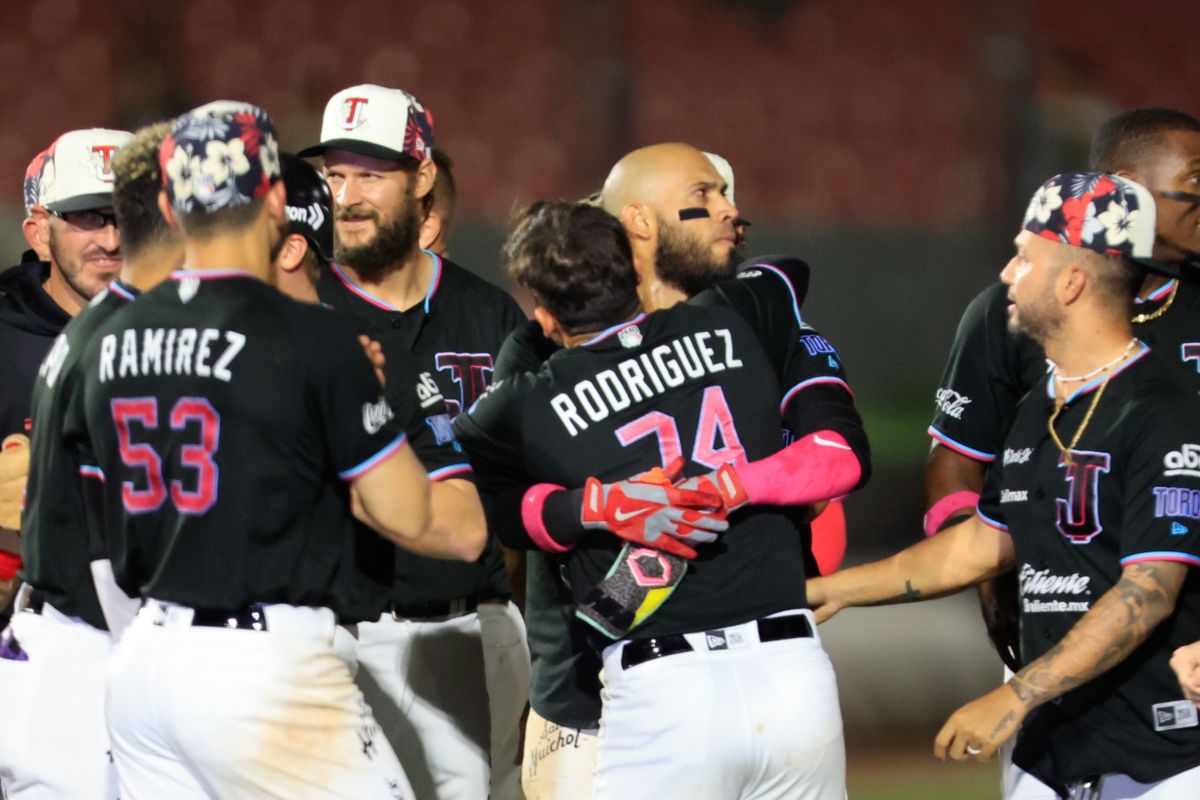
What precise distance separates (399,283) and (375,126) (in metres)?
0.47

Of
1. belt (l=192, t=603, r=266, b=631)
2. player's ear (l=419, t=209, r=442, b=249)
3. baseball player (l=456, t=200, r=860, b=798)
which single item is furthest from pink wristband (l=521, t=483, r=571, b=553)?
player's ear (l=419, t=209, r=442, b=249)

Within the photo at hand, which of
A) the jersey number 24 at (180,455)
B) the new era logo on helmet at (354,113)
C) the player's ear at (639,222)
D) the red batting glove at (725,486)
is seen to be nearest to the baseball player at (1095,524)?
the red batting glove at (725,486)

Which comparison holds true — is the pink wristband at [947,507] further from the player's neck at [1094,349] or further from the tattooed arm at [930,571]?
the player's neck at [1094,349]

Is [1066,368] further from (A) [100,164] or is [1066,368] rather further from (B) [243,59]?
(B) [243,59]

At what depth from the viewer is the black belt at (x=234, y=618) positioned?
106 inches

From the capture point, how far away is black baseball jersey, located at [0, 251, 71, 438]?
372cm

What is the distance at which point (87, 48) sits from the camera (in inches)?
386

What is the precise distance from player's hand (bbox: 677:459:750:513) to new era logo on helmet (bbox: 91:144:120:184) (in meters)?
1.83

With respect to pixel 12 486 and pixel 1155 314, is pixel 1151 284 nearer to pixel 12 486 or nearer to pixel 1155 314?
pixel 1155 314

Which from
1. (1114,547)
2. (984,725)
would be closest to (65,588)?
(984,725)

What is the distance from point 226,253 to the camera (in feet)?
8.96

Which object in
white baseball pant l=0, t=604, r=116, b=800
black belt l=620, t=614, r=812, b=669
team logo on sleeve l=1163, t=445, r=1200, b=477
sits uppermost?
team logo on sleeve l=1163, t=445, r=1200, b=477

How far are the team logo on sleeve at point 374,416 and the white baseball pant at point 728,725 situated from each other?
80 centimetres

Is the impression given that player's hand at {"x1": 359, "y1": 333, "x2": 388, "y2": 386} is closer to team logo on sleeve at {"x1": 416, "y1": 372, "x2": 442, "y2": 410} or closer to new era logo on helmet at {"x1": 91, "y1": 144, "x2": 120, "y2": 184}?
team logo on sleeve at {"x1": 416, "y1": 372, "x2": 442, "y2": 410}
